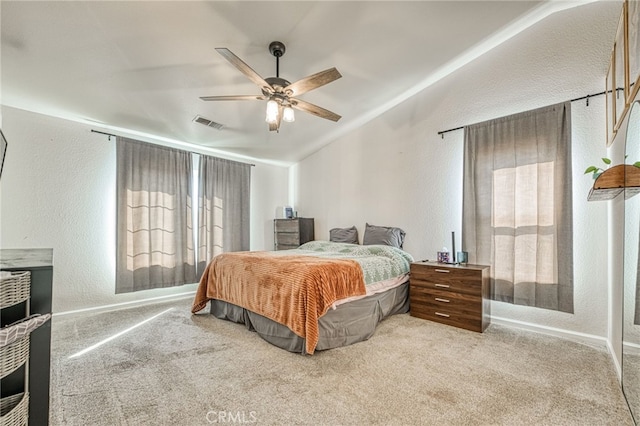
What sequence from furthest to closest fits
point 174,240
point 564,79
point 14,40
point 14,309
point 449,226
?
point 174,240 < point 449,226 < point 564,79 < point 14,40 < point 14,309

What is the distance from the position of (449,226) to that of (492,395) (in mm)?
2128

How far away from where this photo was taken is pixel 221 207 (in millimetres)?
4824

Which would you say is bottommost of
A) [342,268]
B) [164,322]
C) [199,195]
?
[164,322]

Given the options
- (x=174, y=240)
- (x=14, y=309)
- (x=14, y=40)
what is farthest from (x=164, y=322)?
(x=14, y=40)

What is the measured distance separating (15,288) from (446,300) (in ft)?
11.0

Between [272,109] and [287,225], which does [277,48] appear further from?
[287,225]

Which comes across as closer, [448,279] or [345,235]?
[448,279]

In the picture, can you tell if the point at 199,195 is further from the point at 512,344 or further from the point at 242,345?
the point at 512,344

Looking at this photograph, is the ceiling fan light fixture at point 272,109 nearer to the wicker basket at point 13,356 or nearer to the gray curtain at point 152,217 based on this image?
the wicker basket at point 13,356

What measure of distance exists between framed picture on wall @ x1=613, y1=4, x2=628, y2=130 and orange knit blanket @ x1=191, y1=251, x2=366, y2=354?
242 centimetres

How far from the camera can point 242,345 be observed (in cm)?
258

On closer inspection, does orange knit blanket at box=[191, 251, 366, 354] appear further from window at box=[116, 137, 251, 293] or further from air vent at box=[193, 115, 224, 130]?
air vent at box=[193, 115, 224, 130]

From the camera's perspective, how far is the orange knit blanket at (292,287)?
2.33 meters

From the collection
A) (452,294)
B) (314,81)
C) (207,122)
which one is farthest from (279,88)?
(452,294)
